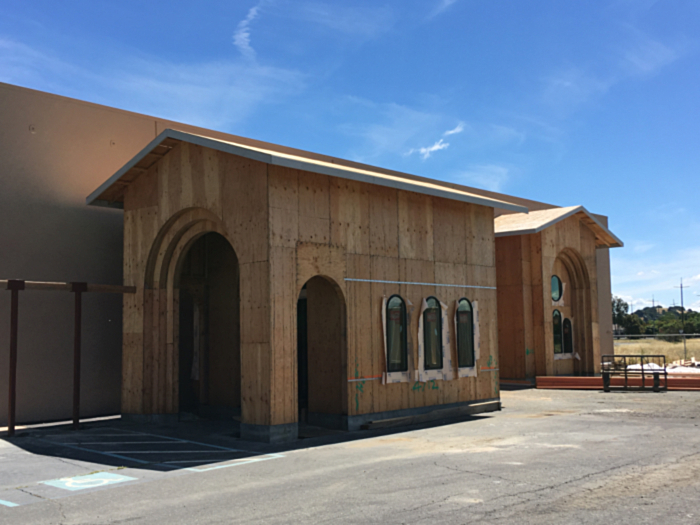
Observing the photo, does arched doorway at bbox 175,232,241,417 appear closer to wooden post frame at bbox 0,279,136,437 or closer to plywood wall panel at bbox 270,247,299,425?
wooden post frame at bbox 0,279,136,437

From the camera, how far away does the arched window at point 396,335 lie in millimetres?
16031

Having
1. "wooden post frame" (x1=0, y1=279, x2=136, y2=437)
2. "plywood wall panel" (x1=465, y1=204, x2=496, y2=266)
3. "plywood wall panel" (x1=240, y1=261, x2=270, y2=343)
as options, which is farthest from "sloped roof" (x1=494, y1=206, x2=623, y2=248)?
"wooden post frame" (x1=0, y1=279, x2=136, y2=437)

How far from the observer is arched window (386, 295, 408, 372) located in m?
A: 16.0

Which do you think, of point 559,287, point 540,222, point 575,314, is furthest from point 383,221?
point 575,314

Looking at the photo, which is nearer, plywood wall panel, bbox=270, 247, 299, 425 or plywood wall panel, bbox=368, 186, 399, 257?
plywood wall panel, bbox=270, 247, 299, 425

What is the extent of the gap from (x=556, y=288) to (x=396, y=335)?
13503 millimetres

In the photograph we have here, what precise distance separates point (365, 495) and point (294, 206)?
6.97 m

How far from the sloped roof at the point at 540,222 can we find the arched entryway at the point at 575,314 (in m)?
1.70

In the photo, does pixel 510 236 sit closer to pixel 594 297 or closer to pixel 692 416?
pixel 594 297

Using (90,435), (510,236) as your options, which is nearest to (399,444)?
(90,435)

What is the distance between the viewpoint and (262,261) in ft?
44.3

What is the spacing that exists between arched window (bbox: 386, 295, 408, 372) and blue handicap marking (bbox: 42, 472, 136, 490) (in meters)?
7.23

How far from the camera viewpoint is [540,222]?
2586cm

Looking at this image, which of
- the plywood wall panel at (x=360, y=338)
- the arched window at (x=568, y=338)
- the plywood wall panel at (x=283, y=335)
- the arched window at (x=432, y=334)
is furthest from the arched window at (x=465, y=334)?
the arched window at (x=568, y=338)
